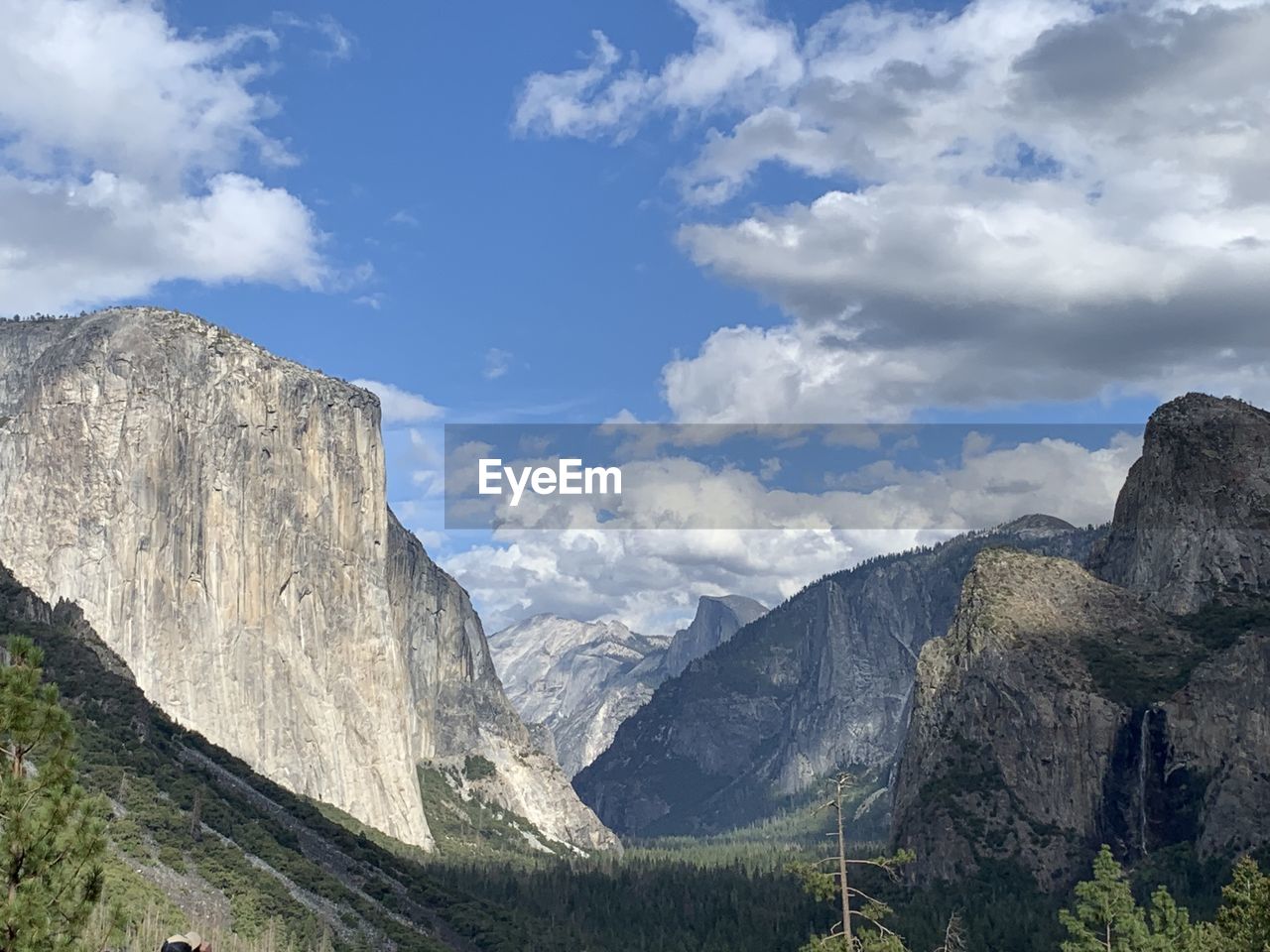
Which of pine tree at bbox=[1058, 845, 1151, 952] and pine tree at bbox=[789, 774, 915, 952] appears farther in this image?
pine tree at bbox=[1058, 845, 1151, 952]

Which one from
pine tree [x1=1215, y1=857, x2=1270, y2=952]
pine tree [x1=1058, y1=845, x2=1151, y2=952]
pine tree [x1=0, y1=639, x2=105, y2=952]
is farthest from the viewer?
pine tree [x1=1058, y1=845, x2=1151, y2=952]

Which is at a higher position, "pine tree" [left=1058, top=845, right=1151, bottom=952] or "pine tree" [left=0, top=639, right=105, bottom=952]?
"pine tree" [left=0, top=639, right=105, bottom=952]

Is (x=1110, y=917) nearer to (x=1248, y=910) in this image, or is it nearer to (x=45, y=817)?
(x=1248, y=910)

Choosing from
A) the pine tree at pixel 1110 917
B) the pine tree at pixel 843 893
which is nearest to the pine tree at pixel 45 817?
the pine tree at pixel 843 893

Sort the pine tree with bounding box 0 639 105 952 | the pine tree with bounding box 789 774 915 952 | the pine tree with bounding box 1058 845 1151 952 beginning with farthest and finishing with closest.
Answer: the pine tree with bounding box 1058 845 1151 952 < the pine tree with bounding box 789 774 915 952 < the pine tree with bounding box 0 639 105 952

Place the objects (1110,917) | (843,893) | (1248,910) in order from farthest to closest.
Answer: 1. (1110,917)
2. (1248,910)
3. (843,893)

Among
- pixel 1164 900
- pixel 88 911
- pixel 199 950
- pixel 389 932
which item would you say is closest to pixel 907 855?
pixel 88 911

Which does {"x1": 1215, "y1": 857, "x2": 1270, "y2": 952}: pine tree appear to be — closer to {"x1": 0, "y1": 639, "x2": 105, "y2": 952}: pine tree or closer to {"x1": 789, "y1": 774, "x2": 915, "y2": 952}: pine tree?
{"x1": 789, "y1": 774, "x2": 915, "y2": 952}: pine tree

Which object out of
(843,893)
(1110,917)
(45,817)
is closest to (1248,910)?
(843,893)

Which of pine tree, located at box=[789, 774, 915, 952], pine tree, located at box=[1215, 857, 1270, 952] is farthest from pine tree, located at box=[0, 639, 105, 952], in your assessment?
pine tree, located at box=[1215, 857, 1270, 952]

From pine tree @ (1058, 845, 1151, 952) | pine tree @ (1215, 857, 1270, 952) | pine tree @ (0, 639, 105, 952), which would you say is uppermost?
pine tree @ (0, 639, 105, 952)
